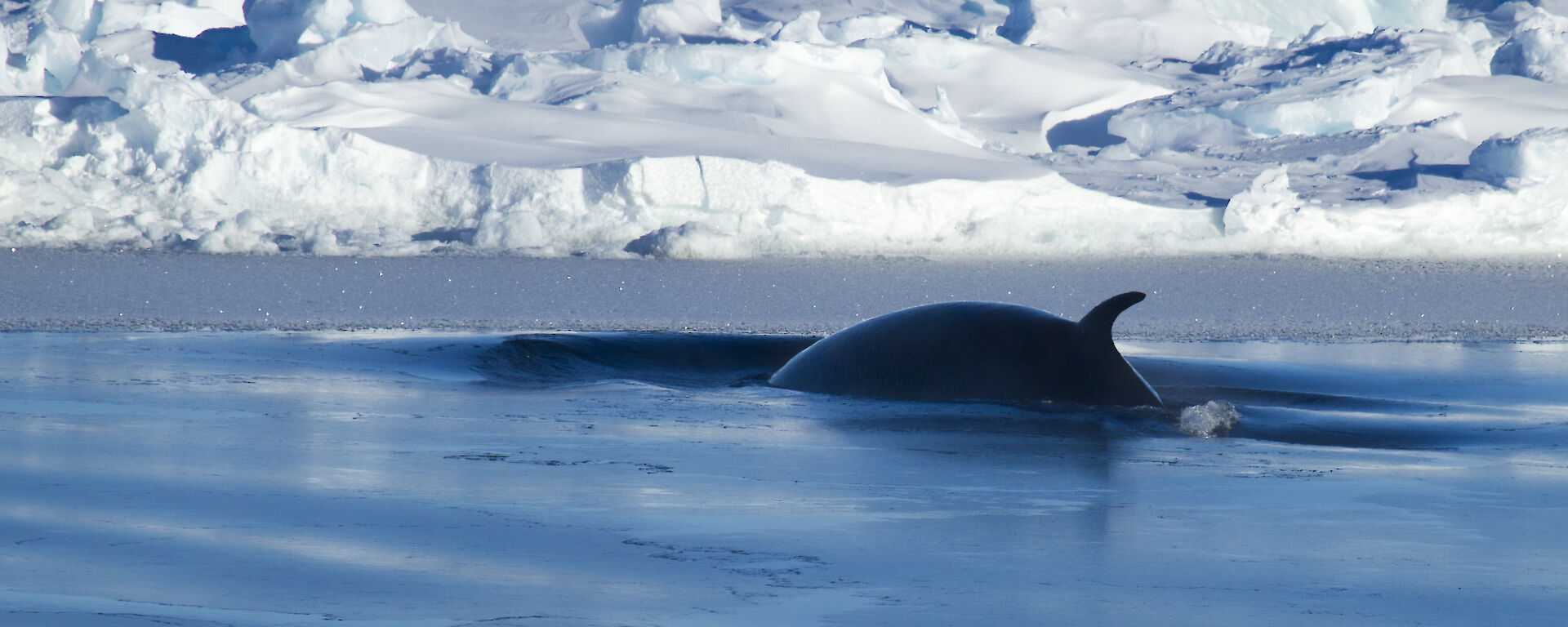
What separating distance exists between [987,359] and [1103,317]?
46 cm

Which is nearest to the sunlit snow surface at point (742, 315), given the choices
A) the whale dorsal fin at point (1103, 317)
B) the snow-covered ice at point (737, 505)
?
the snow-covered ice at point (737, 505)

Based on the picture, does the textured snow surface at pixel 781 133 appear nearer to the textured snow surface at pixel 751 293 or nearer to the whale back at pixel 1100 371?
the textured snow surface at pixel 751 293

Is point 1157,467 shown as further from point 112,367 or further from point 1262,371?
point 112,367

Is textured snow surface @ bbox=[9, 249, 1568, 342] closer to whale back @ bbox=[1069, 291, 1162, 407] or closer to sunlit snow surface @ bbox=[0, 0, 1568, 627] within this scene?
sunlit snow surface @ bbox=[0, 0, 1568, 627]

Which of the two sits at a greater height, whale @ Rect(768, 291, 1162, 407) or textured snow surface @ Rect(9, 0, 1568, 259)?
textured snow surface @ Rect(9, 0, 1568, 259)

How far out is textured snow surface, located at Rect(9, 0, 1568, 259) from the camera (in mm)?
13891

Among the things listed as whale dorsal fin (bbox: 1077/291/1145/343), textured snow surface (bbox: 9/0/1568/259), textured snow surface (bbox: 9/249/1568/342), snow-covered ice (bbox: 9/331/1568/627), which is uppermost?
textured snow surface (bbox: 9/0/1568/259)

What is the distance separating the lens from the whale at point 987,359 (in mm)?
5066

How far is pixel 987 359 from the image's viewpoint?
5219mm

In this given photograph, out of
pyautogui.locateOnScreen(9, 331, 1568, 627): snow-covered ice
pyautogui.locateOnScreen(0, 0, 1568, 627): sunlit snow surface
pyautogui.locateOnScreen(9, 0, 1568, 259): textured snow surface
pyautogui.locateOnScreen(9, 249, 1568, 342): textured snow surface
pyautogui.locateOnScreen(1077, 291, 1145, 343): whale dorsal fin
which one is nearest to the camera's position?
pyautogui.locateOnScreen(9, 331, 1568, 627): snow-covered ice

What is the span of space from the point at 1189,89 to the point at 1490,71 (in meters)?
6.97

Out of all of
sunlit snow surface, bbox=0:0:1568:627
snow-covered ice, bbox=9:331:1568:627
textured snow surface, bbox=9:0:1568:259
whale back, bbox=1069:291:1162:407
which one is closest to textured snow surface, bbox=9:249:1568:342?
sunlit snow surface, bbox=0:0:1568:627

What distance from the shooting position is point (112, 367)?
573 centimetres

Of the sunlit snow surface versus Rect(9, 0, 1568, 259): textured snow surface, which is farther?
Rect(9, 0, 1568, 259): textured snow surface
